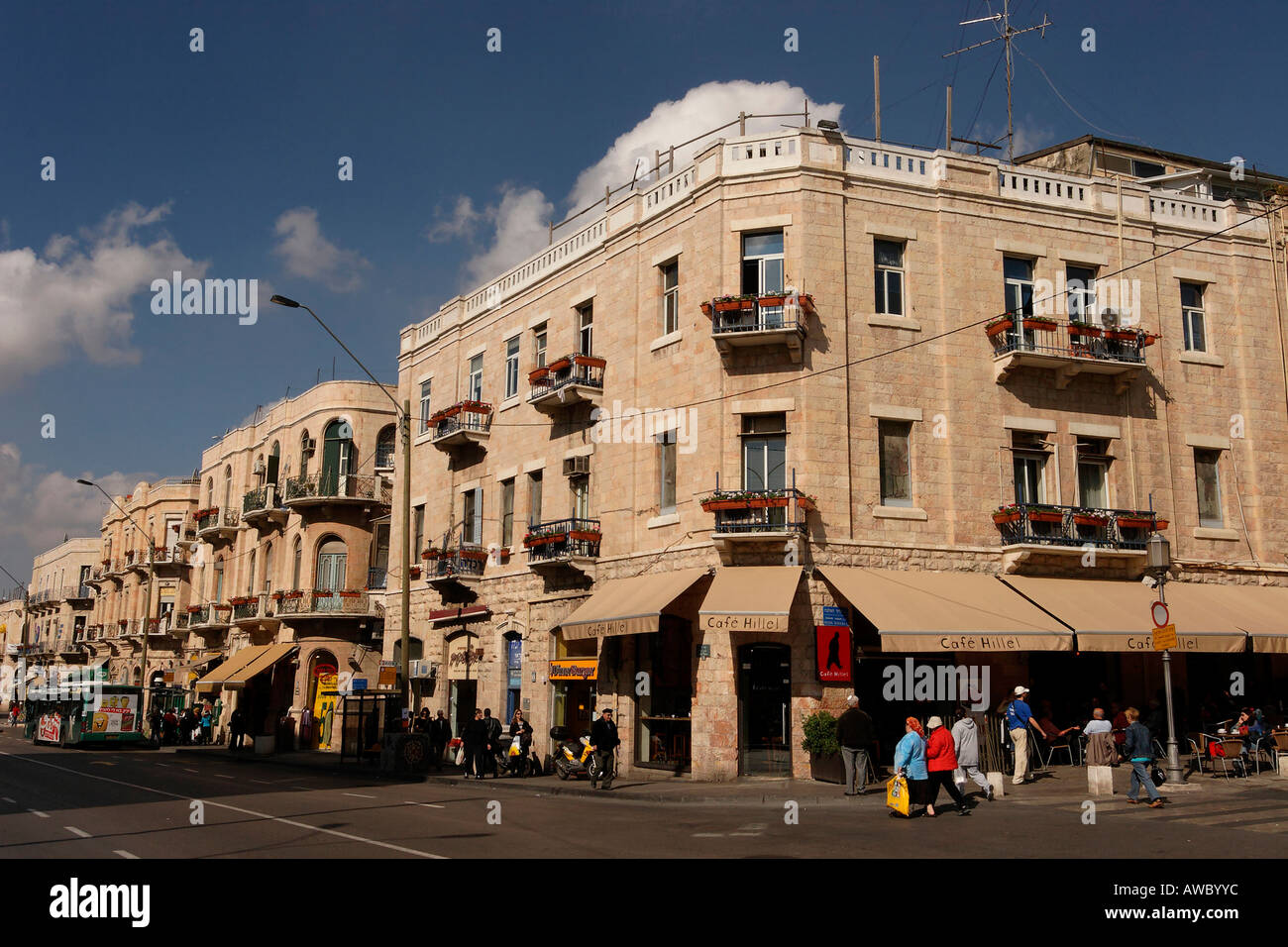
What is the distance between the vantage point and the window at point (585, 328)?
29.4m

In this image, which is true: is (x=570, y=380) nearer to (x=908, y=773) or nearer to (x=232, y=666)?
(x=908, y=773)

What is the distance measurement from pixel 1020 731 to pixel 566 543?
11.8m

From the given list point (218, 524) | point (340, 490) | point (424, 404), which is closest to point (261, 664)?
point (340, 490)

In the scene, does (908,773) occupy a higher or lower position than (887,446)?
lower

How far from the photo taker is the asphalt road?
1274cm

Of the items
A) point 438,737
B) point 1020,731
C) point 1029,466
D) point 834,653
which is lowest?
point 438,737

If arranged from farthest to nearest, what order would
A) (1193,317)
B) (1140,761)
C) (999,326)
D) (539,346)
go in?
(539,346) < (1193,317) < (999,326) < (1140,761)

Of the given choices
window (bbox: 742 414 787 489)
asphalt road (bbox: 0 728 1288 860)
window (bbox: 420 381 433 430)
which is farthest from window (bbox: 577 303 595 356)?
asphalt road (bbox: 0 728 1288 860)

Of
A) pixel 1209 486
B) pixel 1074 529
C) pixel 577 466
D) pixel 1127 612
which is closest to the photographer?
pixel 1127 612

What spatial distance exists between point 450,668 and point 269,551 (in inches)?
720

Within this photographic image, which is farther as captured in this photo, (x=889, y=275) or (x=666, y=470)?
(x=666, y=470)

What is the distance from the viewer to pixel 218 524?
171ft
